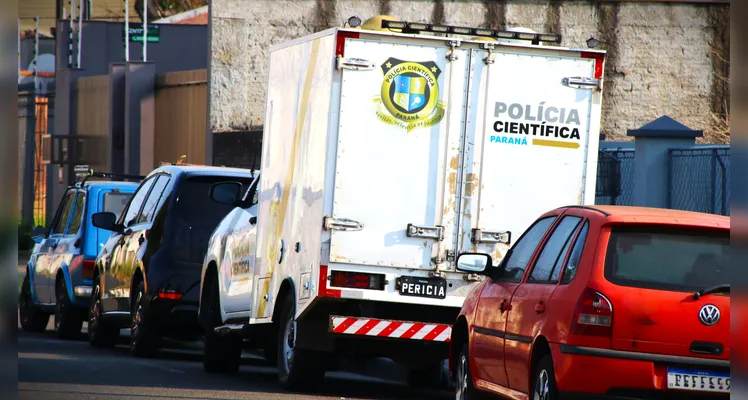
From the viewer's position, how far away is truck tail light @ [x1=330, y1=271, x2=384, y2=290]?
31.2 feet

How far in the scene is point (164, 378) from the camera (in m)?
11.2

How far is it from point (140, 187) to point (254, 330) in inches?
142

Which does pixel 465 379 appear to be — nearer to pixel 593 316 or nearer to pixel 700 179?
pixel 593 316

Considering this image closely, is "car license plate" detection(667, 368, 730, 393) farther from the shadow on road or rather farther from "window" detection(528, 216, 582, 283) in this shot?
the shadow on road

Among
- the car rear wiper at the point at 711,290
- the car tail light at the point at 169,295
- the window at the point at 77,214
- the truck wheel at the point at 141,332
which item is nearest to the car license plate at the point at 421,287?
the car rear wiper at the point at 711,290

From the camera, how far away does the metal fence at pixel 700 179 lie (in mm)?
14156

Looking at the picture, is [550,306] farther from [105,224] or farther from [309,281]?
[105,224]

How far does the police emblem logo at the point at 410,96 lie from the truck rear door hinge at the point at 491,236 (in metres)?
0.89

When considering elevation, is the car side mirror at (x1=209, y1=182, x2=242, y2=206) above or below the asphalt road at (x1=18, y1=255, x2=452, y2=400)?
above

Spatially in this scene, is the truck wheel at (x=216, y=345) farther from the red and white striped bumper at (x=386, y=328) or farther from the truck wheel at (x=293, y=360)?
the red and white striped bumper at (x=386, y=328)

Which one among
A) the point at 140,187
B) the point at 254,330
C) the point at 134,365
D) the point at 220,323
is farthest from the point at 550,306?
the point at 140,187

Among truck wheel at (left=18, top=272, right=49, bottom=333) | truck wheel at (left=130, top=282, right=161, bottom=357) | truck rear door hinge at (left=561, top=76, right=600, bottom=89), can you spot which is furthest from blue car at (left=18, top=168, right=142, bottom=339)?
truck rear door hinge at (left=561, top=76, right=600, bottom=89)

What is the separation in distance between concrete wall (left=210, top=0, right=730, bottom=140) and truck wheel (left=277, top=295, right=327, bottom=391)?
1518 cm

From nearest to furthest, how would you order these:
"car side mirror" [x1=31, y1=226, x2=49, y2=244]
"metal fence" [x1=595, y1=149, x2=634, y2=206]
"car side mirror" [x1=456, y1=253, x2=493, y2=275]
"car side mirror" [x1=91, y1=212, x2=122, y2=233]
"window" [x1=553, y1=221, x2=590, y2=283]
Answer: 1. "window" [x1=553, y1=221, x2=590, y2=283]
2. "car side mirror" [x1=456, y1=253, x2=493, y2=275]
3. "car side mirror" [x1=91, y1=212, x2=122, y2=233]
4. "metal fence" [x1=595, y1=149, x2=634, y2=206]
5. "car side mirror" [x1=31, y1=226, x2=49, y2=244]
